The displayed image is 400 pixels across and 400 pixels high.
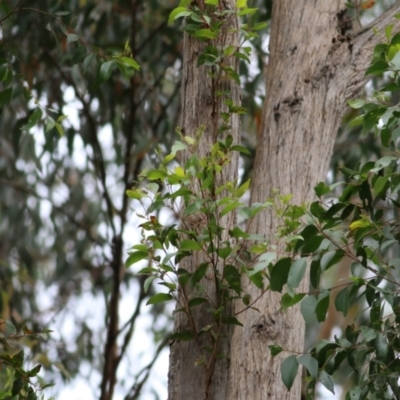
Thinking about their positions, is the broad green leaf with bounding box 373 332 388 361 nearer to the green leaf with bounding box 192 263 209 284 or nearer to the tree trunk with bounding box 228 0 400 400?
the tree trunk with bounding box 228 0 400 400

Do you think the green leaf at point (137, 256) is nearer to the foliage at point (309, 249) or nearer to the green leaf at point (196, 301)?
the foliage at point (309, 249)

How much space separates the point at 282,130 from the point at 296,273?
53cm

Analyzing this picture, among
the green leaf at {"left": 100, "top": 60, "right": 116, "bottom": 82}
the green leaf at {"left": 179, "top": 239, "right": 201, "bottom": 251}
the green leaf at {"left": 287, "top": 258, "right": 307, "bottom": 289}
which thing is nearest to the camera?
the green leaf at {"left": 287, "top": 258, "right": 307, "bottom": 289}

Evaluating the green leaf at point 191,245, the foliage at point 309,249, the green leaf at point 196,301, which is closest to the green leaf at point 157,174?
the foliage at point 309,249

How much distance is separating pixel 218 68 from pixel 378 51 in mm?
358

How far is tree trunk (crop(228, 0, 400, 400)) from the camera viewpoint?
1.58 metres

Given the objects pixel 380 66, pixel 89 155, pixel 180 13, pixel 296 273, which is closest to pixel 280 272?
pixel 296 273

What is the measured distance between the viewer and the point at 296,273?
1313 mm

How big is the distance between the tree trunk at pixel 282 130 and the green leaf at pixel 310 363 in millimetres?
188

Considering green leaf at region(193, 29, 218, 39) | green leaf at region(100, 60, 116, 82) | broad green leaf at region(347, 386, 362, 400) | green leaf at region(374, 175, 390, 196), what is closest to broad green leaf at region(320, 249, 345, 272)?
green leaf at region(374, 175, 390, 196)

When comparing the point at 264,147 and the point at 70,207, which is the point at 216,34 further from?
the point at 70,207

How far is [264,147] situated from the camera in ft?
5.84

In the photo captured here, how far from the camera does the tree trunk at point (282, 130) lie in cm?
157

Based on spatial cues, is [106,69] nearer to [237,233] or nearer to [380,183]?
[237,233]
